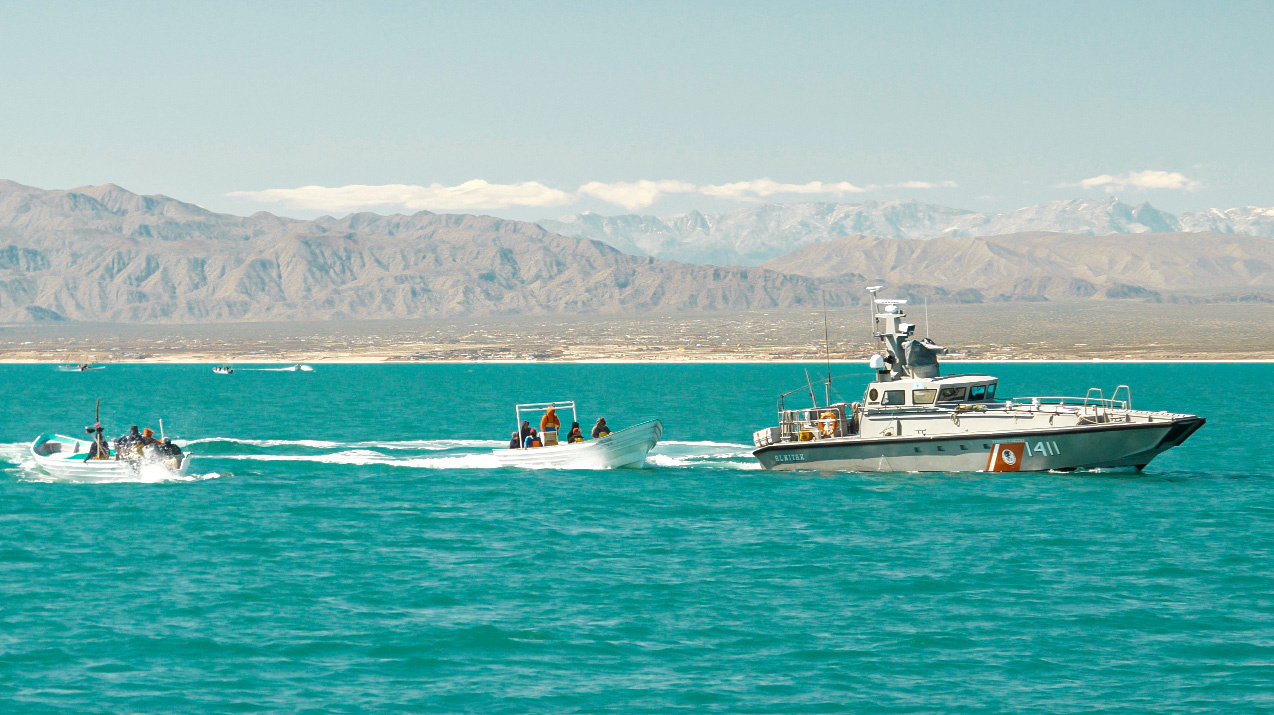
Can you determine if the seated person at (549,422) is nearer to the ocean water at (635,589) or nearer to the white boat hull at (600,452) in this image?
the white boat hull at (600,452)

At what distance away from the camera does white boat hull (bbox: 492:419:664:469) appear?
5528 centimetres

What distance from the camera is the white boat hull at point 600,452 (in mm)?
A: 55281

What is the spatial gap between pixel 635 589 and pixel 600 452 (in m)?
22.9

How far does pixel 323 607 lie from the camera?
30.8 m

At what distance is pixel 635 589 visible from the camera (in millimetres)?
32562

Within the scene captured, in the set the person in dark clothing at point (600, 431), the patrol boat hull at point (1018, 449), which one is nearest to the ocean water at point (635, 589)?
the patrol boat hull at point (1018, 449)

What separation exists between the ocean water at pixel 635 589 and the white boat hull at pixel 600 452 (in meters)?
0.84

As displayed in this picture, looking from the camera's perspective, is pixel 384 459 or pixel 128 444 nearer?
pixel 128 444

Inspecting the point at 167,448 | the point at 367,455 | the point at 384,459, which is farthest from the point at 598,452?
the point at 167,448

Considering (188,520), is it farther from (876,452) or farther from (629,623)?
(876,452)

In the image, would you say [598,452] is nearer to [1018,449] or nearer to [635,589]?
[1018,449]

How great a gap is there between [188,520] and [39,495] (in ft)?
35.2

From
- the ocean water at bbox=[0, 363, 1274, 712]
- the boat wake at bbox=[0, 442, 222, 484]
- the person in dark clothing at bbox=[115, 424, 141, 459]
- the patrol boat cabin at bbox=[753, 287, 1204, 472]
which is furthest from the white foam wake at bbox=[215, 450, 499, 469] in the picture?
the patrol boat cabin at bbox=[753, 287, 1204, 472]

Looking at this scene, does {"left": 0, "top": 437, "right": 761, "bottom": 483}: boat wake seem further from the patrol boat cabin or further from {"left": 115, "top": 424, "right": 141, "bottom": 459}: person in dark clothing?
the patrol boat cabin
